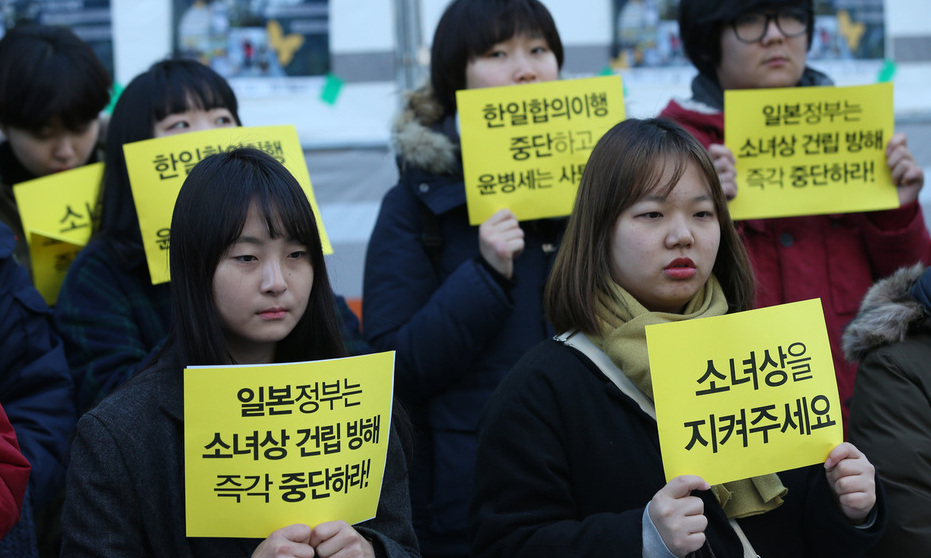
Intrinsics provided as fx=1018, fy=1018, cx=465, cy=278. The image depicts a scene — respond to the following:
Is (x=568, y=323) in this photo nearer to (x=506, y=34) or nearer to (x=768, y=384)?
(x=768, y=384)

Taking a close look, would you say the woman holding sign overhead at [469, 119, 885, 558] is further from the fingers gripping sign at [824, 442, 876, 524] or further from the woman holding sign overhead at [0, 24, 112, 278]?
the woman holding sign overhead at [0, 24, 112, 278]

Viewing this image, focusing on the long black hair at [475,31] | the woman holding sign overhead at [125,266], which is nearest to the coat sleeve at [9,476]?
the woman holding sign overhead at [125,266]

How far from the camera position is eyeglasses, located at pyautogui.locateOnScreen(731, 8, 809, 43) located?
3.33m

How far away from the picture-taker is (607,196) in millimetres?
2357

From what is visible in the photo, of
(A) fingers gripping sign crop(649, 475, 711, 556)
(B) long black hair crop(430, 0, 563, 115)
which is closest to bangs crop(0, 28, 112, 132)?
(B) long black hair crop(430, 0, 563, 115)

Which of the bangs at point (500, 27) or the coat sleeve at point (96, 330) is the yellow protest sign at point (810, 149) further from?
the coat sleeve at point (96, 330)

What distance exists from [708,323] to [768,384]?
0.62 ft

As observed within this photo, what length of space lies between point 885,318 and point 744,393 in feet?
2.20

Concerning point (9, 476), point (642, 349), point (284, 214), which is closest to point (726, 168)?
point (642, 349)

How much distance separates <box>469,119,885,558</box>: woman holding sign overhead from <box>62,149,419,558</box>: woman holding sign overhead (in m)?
0.30

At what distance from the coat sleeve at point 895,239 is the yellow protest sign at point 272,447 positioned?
195 centimetres

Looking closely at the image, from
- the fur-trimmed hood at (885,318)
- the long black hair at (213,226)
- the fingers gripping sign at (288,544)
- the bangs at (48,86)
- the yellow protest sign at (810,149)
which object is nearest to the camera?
the fingers gripping sign at (288,544)

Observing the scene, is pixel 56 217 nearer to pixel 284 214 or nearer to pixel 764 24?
pixel 284 214

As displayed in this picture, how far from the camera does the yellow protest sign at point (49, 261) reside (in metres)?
3.24
